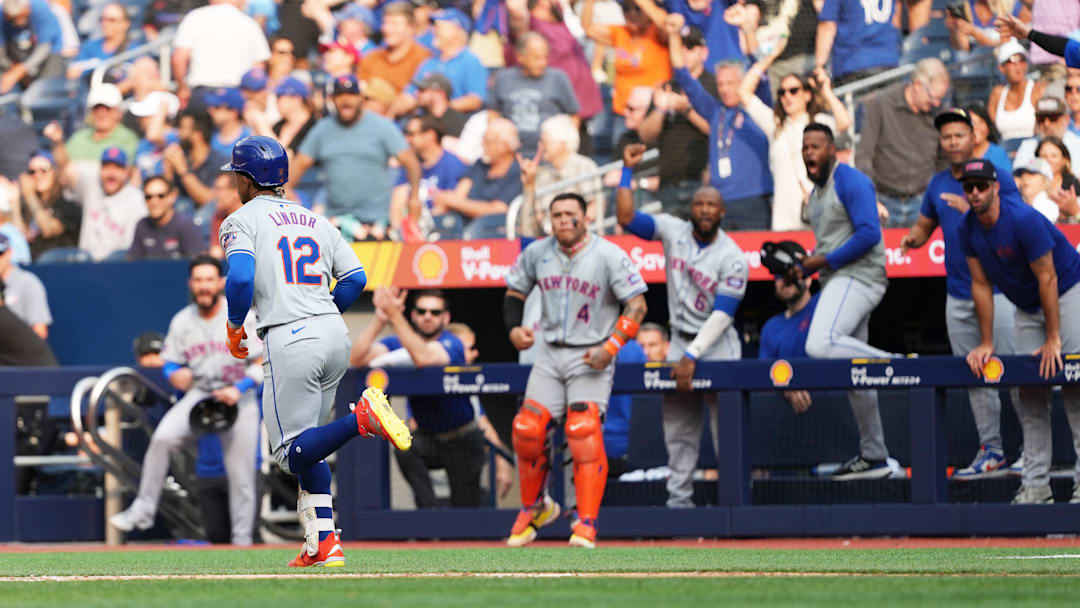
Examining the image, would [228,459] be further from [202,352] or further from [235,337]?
[235,337]

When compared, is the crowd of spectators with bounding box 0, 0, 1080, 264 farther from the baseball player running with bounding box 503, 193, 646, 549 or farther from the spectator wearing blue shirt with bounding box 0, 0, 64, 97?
the baseball player running with bounding box 503, 193, 646, 549

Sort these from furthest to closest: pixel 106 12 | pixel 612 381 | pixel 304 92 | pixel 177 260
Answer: pixel 106 12, pixel 304 92, pixel 177 260, pixel 612 381

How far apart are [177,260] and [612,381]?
4817mm

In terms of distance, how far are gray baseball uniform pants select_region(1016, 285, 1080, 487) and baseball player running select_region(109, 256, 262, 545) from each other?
4.79m

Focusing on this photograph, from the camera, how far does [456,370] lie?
9.69m

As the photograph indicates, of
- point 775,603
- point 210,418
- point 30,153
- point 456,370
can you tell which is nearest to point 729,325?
point 456,370

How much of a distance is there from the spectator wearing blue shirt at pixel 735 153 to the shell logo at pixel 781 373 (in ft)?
7.59

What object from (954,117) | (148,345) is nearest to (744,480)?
(954,117)

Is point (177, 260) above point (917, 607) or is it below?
above

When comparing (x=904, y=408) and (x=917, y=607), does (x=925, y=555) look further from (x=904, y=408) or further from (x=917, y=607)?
(x=917, y=607)

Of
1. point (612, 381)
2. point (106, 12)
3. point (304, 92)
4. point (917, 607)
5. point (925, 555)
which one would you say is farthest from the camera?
point (106, 12)

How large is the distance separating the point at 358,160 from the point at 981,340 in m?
5.54

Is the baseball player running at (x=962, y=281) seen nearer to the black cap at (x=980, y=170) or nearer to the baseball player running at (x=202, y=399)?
the black cap at (x=980, y=170)

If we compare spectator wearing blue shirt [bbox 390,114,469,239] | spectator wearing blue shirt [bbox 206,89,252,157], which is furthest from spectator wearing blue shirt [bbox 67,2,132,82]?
spectator wearing blue shirt [bbox 390,114,469,239]
